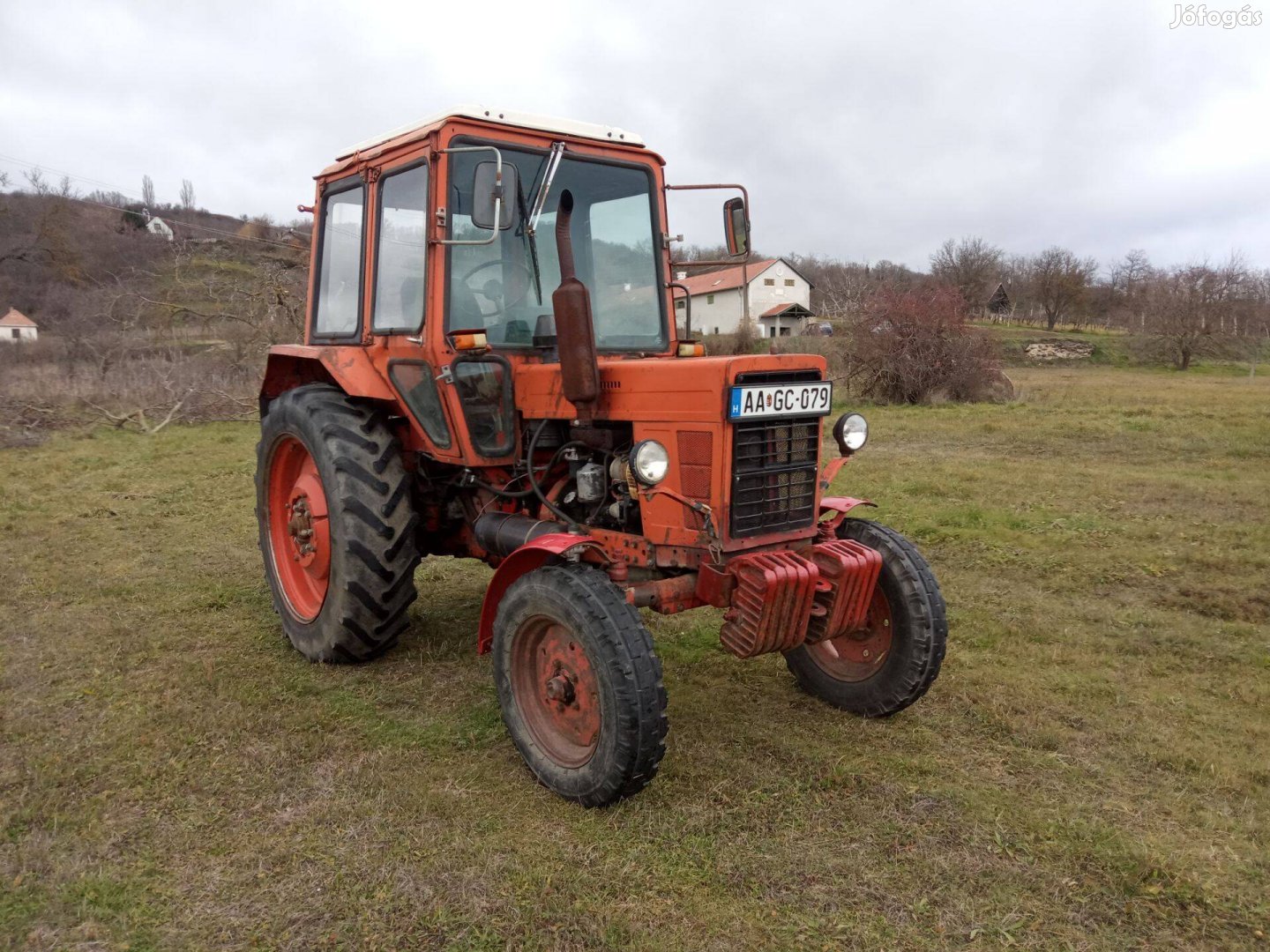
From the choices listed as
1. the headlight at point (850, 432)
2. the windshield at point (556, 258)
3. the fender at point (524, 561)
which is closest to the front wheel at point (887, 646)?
the headlight at point (850, 432)

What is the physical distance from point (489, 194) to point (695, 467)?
1277 mm

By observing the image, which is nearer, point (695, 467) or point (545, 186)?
point (695, 467)

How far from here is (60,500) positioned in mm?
8297

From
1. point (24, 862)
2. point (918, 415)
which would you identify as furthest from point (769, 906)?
point (918, 415)

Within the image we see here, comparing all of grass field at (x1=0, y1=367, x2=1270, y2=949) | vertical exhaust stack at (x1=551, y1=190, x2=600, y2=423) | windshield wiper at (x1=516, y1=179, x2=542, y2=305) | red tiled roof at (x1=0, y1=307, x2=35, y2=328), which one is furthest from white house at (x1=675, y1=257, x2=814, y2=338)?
vertical exhaust stack at (x1=551, y1=190, x2=600, y2=423)

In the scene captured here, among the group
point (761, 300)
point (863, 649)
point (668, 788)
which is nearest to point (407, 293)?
point (668, 788)

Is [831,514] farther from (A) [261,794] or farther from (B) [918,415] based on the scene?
(B) [918,415]

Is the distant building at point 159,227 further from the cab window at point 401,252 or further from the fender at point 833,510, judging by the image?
the fender at point 833,510

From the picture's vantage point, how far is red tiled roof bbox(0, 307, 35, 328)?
86.8ft

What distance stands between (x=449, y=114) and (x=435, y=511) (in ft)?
6.48

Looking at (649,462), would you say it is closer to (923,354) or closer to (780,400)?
(780,400)

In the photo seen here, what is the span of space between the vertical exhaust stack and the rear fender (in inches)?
48.2

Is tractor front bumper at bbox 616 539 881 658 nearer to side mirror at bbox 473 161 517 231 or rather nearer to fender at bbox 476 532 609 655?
fender at bbox 476 532 609 655

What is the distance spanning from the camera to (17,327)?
990 inches
